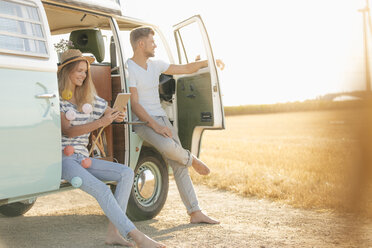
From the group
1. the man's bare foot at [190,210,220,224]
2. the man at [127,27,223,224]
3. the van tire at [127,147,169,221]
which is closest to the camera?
the man at [127,27,223,224]

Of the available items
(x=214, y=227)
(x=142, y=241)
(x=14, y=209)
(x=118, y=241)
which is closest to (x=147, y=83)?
(x=214, y=227)

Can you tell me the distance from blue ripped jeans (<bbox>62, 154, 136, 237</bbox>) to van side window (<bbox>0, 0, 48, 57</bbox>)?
3.15ft

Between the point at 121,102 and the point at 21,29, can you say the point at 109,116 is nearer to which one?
the point at 121,102

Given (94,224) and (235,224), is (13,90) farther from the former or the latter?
(235,224)

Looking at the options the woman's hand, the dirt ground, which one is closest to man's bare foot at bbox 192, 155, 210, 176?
the dirt ground

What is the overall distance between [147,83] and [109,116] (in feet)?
3.53

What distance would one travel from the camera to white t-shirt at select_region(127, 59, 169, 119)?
556 centimetres

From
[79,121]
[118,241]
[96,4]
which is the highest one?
[96,4]

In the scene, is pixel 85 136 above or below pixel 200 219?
→ above

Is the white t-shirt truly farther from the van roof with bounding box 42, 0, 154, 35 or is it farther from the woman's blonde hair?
the woman's blonde hair

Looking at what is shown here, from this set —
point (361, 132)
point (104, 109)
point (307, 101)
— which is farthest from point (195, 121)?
point (307, 101)

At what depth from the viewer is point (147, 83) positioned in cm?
562

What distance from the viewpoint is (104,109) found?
4785mm

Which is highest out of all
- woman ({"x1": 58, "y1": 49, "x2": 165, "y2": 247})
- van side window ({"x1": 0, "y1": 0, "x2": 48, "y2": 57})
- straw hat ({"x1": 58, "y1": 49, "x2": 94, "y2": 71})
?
van side window ({"x1": 0, "y1": 0, "x2": 48, "y2": 57})
